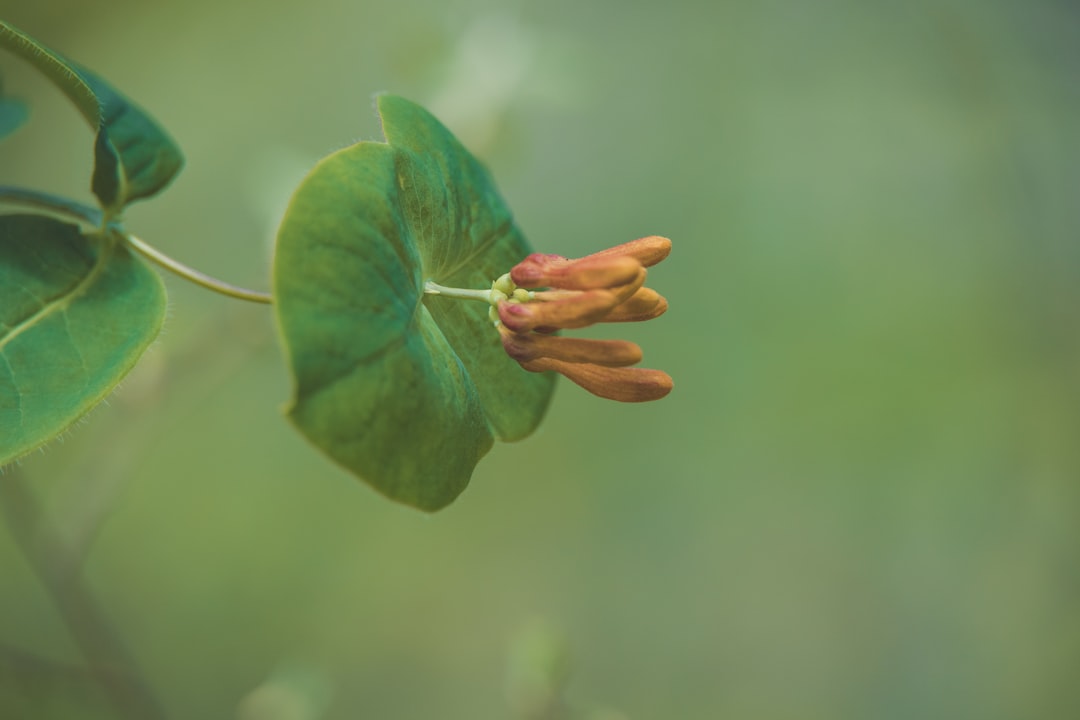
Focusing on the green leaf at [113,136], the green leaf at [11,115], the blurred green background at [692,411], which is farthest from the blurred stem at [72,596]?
the blurred green background at [692,411]

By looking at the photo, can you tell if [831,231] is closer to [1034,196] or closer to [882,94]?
[882,94]

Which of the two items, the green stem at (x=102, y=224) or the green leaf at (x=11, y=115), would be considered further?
the green leaf at (x=11, y=115)

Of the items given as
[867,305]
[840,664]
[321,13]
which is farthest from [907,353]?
[321,13]

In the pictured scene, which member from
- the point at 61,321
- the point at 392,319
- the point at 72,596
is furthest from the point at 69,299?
the point at 72,596

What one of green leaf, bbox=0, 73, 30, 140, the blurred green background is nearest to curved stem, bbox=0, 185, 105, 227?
green leaf, bbox=0, 73, 30, 140

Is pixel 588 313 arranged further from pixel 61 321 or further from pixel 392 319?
pixel 61 321

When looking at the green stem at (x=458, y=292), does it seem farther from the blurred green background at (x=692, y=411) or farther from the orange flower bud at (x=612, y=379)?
the blurred green background at (x=692, y=411)

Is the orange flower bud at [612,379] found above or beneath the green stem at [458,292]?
beneath
